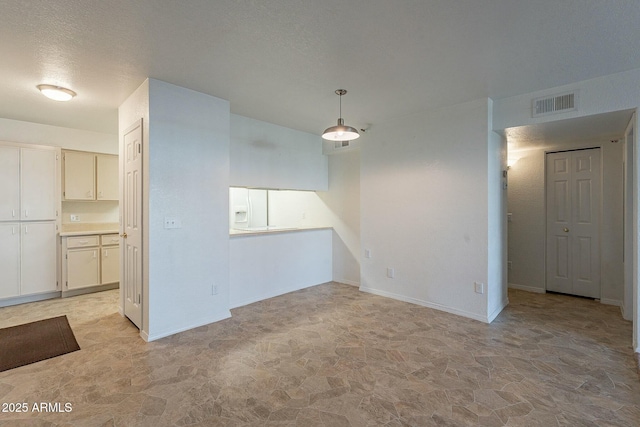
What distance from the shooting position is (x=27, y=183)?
4305 mm

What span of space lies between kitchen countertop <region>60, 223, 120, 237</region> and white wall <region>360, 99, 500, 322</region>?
4236mm

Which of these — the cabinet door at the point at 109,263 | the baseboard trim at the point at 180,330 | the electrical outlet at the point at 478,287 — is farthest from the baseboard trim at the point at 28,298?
the electrical outlet at the point at 478,287

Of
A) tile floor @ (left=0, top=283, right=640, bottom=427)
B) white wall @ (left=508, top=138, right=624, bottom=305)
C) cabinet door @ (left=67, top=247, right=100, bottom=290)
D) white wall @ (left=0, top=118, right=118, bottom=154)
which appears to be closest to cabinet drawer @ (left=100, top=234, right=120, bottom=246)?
cabinet door @ (left=67, top=247, right=100, bottom=290)

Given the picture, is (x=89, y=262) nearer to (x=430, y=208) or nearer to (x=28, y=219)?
(x=28, y=219)

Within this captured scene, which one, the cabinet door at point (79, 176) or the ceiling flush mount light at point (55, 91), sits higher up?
the ceiling flush mount light at point (55, 91)

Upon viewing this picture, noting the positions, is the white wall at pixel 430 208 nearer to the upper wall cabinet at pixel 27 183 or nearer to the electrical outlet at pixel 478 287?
the electrical outlet at pixel 478 287

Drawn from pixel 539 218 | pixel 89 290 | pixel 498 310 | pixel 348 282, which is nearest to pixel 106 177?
pixel 89 290

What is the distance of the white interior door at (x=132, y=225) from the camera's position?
3.21 meters

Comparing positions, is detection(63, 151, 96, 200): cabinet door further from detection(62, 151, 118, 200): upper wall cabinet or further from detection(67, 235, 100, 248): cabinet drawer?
detection(67, 235, 100, 248): cabinet drawer

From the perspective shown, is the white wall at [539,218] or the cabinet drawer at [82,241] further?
the cabinet drawer at [82,241]

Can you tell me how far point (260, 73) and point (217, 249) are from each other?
6.63 feet

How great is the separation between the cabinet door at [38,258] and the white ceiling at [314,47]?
1816 millimetres

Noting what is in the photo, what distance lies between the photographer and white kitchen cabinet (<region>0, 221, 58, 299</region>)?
416 centimetres

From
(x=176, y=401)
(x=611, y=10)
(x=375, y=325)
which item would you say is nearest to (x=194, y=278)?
(x=176, y=401)
